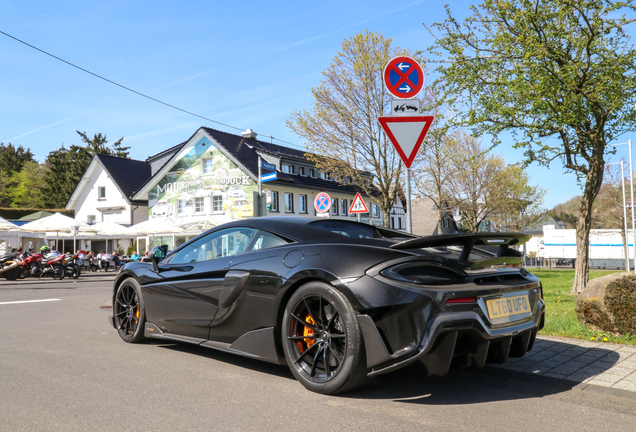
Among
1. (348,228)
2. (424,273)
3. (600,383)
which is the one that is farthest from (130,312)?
(600,383)

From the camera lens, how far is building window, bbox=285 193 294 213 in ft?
123

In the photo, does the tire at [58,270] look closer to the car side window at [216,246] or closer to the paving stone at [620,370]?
the car side window at [216,246]

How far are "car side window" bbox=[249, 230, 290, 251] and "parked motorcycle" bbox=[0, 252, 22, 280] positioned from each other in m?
18.3

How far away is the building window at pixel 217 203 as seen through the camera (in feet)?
120

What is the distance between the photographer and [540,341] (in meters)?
5.29

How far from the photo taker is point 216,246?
15.8 ft

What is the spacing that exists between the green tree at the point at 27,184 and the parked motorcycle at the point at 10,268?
51600 millimetres

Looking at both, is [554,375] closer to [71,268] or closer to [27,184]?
[71,268]

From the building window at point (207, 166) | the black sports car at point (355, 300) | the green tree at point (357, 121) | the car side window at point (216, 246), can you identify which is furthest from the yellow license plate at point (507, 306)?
the building window at point (207, 166)

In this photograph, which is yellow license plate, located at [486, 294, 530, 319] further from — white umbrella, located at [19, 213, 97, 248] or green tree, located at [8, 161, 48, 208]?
green tree, located at [8, 161, 48, 208]

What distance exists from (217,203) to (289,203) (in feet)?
16.6

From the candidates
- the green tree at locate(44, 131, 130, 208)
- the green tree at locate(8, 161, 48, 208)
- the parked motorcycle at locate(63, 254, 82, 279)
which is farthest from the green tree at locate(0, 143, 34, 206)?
the parked motorcycle at locate(63, 254, 82, 279)

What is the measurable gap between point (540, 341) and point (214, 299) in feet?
10.6

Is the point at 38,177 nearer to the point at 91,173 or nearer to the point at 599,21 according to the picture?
the point at 91,173
